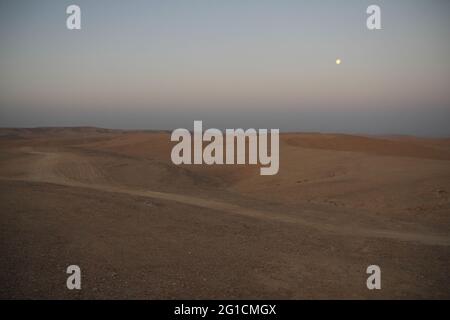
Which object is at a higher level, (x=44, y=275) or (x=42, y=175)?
(x=42, y=175)

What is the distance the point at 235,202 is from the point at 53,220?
6.38 m

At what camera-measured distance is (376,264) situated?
7.62 metres

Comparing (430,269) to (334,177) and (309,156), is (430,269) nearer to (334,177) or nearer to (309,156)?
(334,177)

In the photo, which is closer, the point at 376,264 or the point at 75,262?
the point at 75,262

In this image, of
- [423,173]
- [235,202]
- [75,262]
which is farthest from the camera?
[423,173]

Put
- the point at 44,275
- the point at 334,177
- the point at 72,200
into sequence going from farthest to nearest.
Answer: the point at 334,177 → the point at 72,200 → the point at 44,275

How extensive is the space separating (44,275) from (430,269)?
6.40 metres

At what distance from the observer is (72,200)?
1199 centimetres

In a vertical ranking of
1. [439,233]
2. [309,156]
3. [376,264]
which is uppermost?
[309,156]
